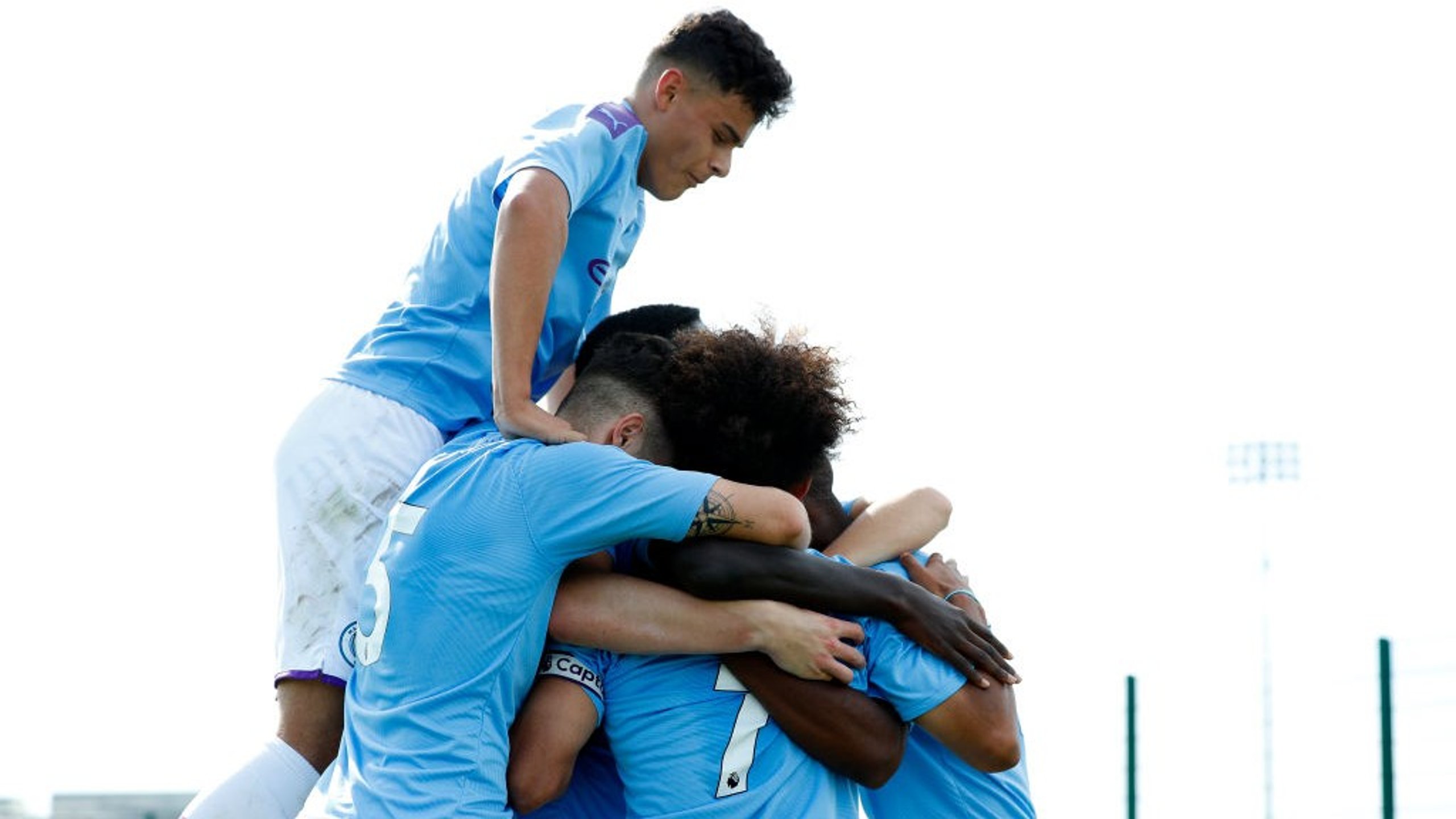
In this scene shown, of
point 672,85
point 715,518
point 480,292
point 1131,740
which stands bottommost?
point 1131,740

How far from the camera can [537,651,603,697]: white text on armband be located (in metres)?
4.41

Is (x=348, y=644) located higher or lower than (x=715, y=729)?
higher

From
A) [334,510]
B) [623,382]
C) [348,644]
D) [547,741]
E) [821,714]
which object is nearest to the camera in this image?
[547,741]

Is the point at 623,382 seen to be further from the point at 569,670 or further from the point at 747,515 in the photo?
the point at 569,670

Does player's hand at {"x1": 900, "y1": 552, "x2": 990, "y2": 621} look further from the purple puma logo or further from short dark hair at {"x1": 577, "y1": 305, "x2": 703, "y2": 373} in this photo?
the purple puma logo

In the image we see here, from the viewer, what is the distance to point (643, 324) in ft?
16.0

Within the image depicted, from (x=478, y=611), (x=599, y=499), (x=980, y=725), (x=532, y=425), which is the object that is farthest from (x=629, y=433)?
(x=980, y=725)

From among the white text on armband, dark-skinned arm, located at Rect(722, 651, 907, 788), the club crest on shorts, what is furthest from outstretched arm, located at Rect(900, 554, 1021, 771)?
the club crest on shorts

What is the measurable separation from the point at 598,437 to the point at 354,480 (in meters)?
0.71

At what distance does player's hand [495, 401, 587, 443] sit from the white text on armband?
1.63 ft

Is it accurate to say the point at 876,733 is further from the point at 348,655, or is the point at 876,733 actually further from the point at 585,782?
the point at 348,655

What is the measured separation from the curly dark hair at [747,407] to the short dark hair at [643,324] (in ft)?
0.92

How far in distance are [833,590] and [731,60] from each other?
1.50 meters

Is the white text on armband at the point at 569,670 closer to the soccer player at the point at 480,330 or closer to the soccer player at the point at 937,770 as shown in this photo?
the soccer player at the point at 480,330
